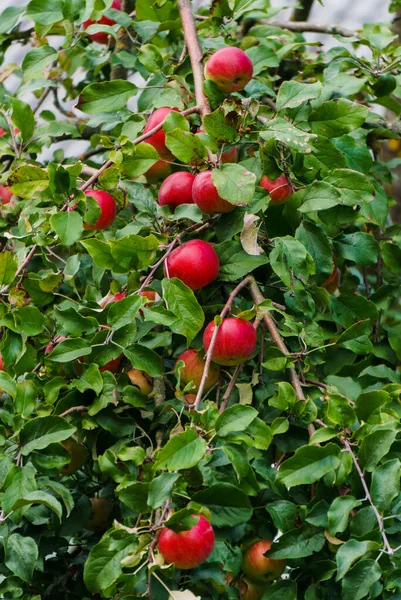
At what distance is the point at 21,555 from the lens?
0.89 m

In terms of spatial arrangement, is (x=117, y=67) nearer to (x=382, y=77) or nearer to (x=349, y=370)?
(x=382, y=77)

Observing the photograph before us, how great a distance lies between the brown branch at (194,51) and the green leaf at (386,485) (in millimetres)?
474

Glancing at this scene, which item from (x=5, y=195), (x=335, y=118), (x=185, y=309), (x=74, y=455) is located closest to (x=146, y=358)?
(x=185, y=309)

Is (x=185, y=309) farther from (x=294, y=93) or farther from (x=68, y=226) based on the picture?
(x=294, y=93)

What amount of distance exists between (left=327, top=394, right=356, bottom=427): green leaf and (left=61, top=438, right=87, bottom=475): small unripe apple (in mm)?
307

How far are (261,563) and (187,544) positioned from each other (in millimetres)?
184

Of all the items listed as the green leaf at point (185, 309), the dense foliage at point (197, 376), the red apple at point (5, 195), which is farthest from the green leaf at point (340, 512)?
the red apple at point (5, 195)

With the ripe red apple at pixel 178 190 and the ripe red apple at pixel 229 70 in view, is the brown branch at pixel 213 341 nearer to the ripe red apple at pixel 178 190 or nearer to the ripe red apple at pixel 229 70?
the ripe red apple at pixel 178 190

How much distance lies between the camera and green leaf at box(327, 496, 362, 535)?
797mm

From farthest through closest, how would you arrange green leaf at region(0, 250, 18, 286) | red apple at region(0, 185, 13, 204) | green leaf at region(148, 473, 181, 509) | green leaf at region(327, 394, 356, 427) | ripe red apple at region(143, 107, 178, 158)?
red apple at region(0, 185, 13, 204)
ripe red apple at region(143, 107, 178, 158)
green leaf at region(0, 250, 18, 286)
green leaf at region(327, 394, 356, 427)
green leaf at region(148, 473, 181, 509)

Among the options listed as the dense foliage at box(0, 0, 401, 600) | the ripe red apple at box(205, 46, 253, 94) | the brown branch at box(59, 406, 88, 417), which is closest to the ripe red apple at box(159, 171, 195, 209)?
the dense foliage at box(0, 0, 401, 600)

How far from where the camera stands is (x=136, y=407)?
3.20ft

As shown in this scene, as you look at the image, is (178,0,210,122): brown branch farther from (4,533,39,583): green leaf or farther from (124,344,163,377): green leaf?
(4,533,39,583): green leaf

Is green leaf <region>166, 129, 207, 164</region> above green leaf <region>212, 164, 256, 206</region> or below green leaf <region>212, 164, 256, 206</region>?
above
